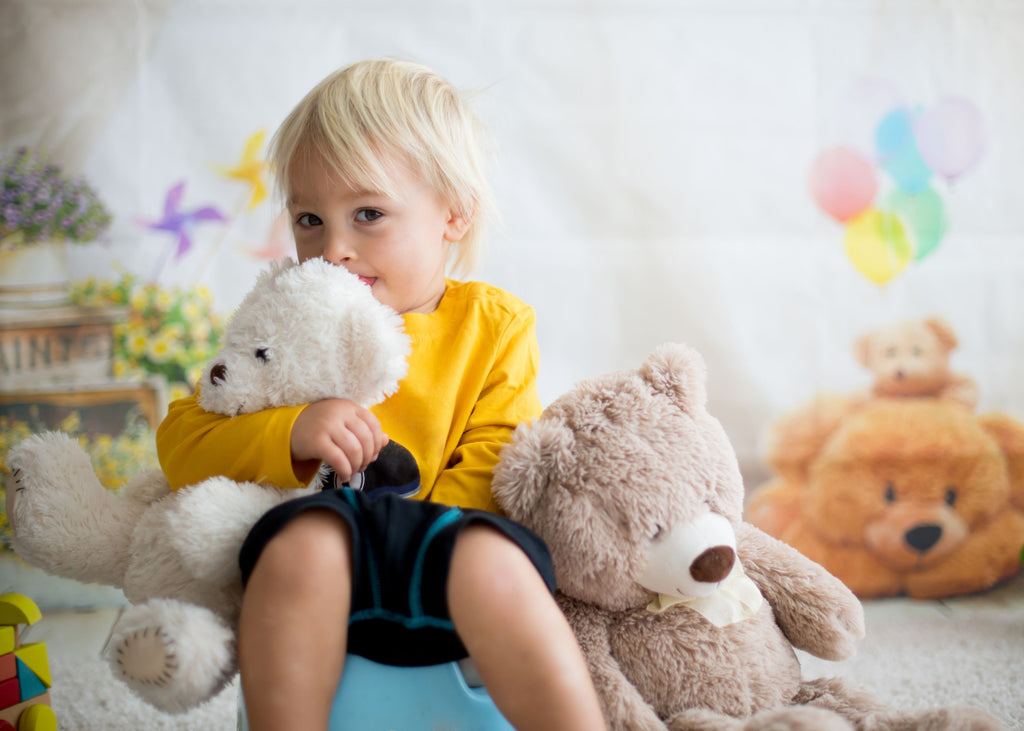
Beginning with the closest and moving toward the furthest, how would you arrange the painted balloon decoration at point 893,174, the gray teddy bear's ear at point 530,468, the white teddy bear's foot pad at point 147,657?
the white teddy bear's foot pad at point 147,657 < the gray teddy bear's ear at point 530,468 < the painted balloon decoration at point 893,174

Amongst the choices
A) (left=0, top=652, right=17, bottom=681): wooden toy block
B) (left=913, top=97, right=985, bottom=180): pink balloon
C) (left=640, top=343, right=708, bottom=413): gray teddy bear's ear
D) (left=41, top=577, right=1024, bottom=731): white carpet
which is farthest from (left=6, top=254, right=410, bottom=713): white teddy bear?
(left=913, top=97, right=985, bottom=180): pink balloon

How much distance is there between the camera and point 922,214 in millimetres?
1489

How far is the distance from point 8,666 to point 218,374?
351 millimetres

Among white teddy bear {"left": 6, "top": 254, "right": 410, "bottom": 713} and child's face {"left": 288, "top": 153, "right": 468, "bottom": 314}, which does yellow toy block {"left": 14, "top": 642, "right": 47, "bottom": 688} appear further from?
child's face {"left": 288, "top": 153, "right": 468, "bottom": 314}

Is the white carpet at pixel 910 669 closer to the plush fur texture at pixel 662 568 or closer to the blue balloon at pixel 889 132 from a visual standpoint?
the plush fur texture at pixel 662 568

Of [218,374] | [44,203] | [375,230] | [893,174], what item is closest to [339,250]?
[375,230]

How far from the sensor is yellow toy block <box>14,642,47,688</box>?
2.65 feet

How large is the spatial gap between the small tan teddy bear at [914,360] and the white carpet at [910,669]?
348 millimetres

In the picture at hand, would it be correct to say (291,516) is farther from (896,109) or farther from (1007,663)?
(896,109)

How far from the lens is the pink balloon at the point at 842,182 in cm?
148

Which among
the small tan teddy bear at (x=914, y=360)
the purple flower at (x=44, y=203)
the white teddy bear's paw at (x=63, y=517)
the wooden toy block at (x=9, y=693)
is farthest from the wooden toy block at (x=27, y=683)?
the small tan teddy bear at (x=914, y=360)

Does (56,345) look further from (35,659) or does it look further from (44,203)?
(35,659)

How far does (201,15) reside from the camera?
139 cm

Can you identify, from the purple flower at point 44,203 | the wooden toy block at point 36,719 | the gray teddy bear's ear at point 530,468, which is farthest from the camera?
the purple flower at point 44,203
